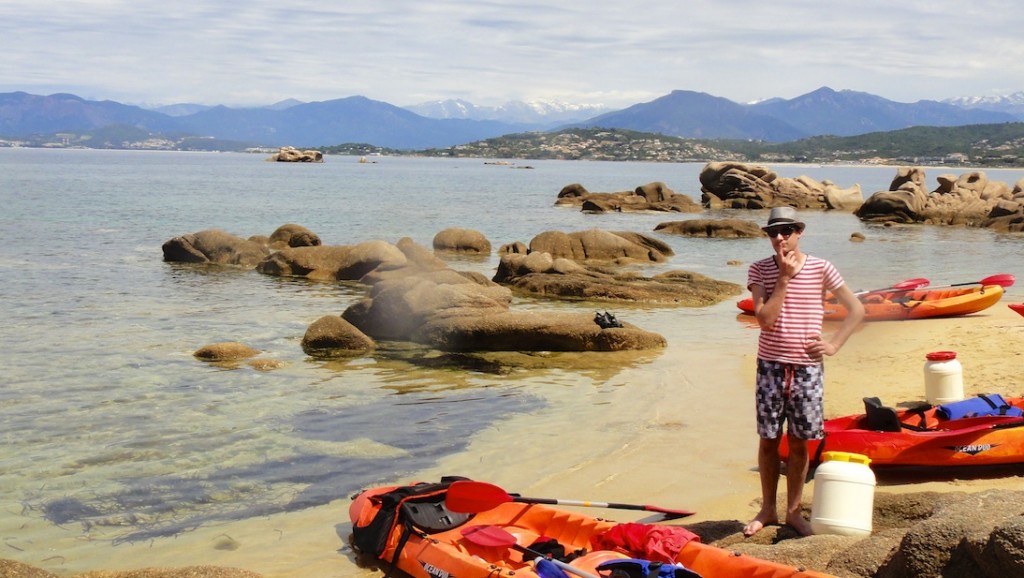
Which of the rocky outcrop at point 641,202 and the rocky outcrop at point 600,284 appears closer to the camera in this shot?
the rocky outcrop at point 600,284

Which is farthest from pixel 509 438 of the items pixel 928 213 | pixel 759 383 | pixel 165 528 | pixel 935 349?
pixel 928 213

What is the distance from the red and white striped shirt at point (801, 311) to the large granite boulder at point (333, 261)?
1876 centimetres

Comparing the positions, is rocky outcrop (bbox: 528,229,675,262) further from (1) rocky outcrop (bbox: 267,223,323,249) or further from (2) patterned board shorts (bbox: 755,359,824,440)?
(2) patterned board shorts (bbox: 755,359,824,440)

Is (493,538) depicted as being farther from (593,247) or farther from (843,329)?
(593,247)

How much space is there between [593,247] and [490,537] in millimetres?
23950

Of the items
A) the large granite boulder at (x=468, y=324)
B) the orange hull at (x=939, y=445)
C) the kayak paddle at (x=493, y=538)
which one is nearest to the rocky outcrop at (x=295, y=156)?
the large granite boulder at (x=468, y=324)

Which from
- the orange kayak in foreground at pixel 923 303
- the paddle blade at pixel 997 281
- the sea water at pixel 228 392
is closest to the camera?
the sea water at pixel 228 392

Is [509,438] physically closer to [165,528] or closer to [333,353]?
[165,528]

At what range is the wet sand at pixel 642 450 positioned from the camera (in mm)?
7770

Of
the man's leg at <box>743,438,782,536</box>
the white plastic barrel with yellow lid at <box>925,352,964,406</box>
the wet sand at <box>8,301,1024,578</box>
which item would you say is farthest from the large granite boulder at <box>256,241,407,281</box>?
the man's leg at <box>743,438,782,536</box>

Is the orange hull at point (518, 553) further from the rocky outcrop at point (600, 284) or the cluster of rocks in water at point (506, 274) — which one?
the rocky outcrop at point (600, 284)

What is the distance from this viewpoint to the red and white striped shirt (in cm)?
658

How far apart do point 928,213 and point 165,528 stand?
48115 mm

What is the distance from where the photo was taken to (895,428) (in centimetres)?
863
